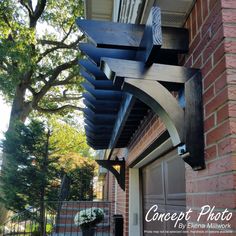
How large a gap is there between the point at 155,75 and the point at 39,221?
732 centimetres

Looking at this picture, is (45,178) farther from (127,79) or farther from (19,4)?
(127,79)

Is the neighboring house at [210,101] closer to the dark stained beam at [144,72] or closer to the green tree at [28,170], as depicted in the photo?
the dark stained beam at [144,72]

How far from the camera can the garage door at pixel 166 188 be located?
7.13 feet

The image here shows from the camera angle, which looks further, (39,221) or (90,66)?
(39,221)

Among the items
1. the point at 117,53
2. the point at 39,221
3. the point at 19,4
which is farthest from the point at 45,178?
the point at 117,53

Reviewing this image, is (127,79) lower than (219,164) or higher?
higher

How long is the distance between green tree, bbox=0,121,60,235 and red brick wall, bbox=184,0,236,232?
7.27 metres

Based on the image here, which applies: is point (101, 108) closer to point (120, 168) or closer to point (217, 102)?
point (217, 102)

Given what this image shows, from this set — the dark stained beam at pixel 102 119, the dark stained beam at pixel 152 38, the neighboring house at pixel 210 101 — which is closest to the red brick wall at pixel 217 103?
the neighboring house at pixel 210 101

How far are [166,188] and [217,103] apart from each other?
1571 millimetres

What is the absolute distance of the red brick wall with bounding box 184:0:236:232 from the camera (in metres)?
1.08

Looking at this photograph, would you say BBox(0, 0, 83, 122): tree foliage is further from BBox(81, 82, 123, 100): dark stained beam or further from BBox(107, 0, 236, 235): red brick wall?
BBox(107, 0, 236, 235): red brick wall

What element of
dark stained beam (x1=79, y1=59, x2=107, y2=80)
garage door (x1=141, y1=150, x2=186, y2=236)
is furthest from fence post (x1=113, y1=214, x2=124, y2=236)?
dark stained beam (x1=79, y1=59, x2=107, y2=80)

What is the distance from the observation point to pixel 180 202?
2148mm
